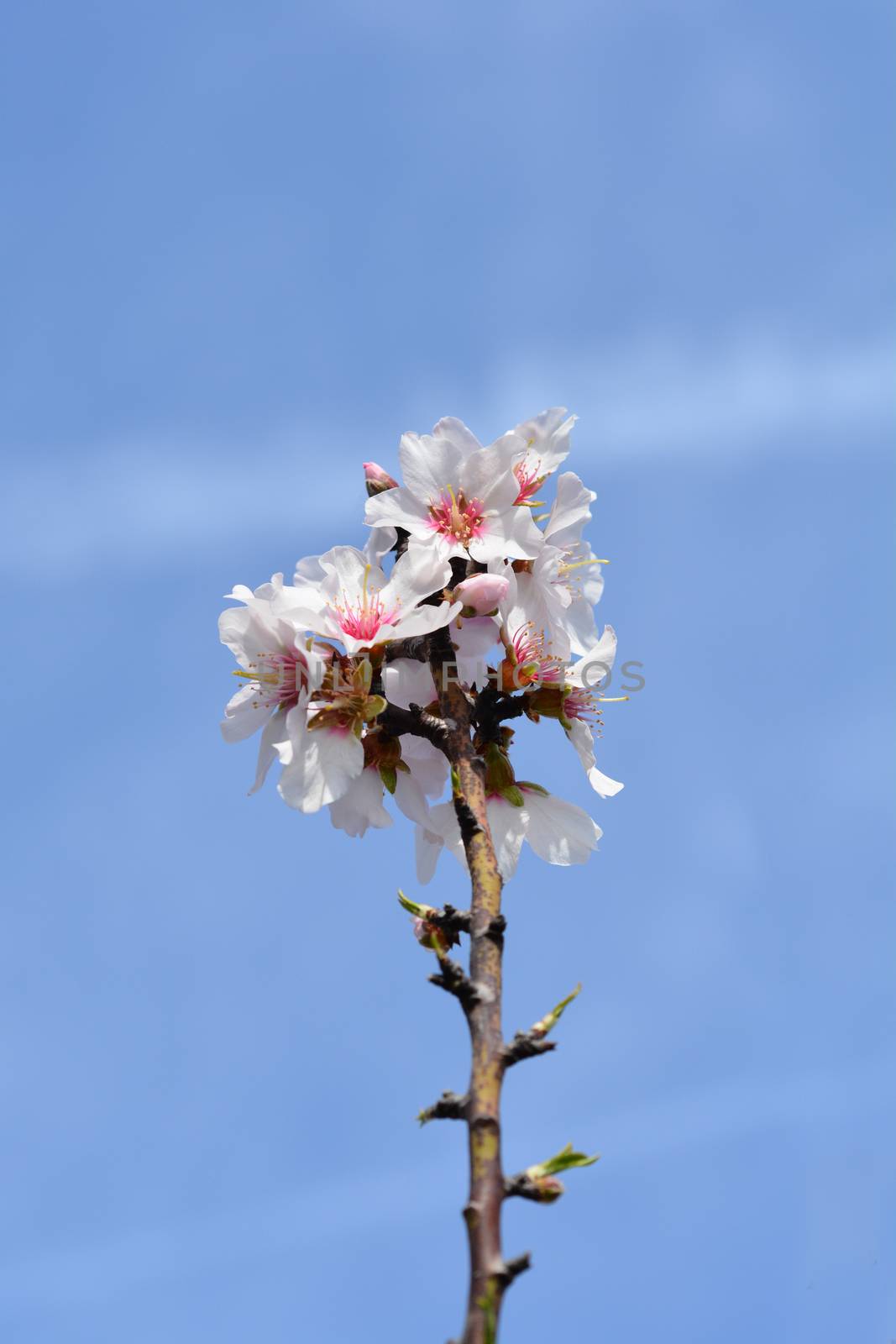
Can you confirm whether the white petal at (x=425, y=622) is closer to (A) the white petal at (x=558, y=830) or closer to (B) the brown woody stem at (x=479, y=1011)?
(B) the brown woody stem at (x=479, y=1011)

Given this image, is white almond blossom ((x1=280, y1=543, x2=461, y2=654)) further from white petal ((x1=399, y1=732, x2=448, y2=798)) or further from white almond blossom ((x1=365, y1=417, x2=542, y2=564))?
white petal ((x1=399, y1=732, x2=448, y2=798))

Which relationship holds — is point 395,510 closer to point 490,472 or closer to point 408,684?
point 490,472

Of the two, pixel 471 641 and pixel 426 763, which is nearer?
pixel 471 641

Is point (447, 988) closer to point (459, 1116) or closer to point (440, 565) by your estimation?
point (459, 1116)

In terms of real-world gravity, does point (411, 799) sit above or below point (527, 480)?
below

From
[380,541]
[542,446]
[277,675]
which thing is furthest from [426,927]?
[542,446]

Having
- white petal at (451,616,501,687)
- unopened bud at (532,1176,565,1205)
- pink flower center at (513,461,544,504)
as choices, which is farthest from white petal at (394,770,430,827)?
unopened bud at (532,1176,565,1205)
